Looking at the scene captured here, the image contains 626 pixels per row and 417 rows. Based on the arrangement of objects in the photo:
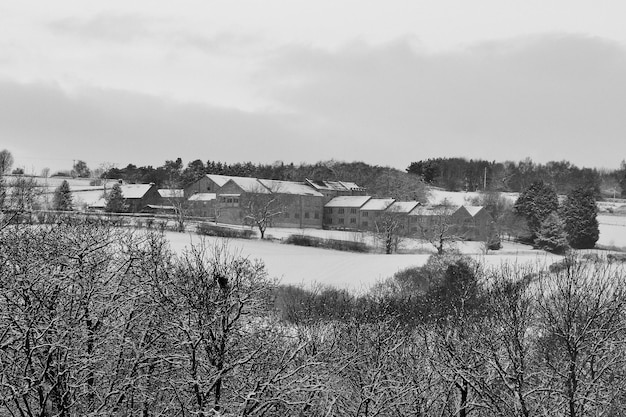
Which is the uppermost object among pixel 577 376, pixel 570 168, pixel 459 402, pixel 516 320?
pixel 570 168

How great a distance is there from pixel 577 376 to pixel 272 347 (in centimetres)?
778

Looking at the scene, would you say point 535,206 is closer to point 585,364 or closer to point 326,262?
point 326,262

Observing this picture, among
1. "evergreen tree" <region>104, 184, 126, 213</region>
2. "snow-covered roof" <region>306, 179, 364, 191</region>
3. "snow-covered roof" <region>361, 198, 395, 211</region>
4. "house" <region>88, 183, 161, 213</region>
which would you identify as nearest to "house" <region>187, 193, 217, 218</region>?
"house" <region>88, 183, 161, 213</region>

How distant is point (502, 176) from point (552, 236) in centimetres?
5371

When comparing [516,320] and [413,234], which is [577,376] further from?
[413,234]

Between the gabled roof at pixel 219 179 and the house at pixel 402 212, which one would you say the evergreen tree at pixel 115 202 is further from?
the house at pixel 402 212

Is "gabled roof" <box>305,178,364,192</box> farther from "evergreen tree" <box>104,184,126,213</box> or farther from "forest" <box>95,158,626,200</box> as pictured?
"evergreen tree" <box>104,184,126,213</box>

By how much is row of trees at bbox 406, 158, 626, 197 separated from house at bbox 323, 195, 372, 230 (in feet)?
111

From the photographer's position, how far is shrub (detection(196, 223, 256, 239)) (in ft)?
199

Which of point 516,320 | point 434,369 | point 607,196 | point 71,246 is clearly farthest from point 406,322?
point 607,196

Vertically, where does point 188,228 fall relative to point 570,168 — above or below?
below

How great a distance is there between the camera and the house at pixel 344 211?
8194cm

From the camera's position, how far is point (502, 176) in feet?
386

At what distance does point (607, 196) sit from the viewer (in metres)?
111
